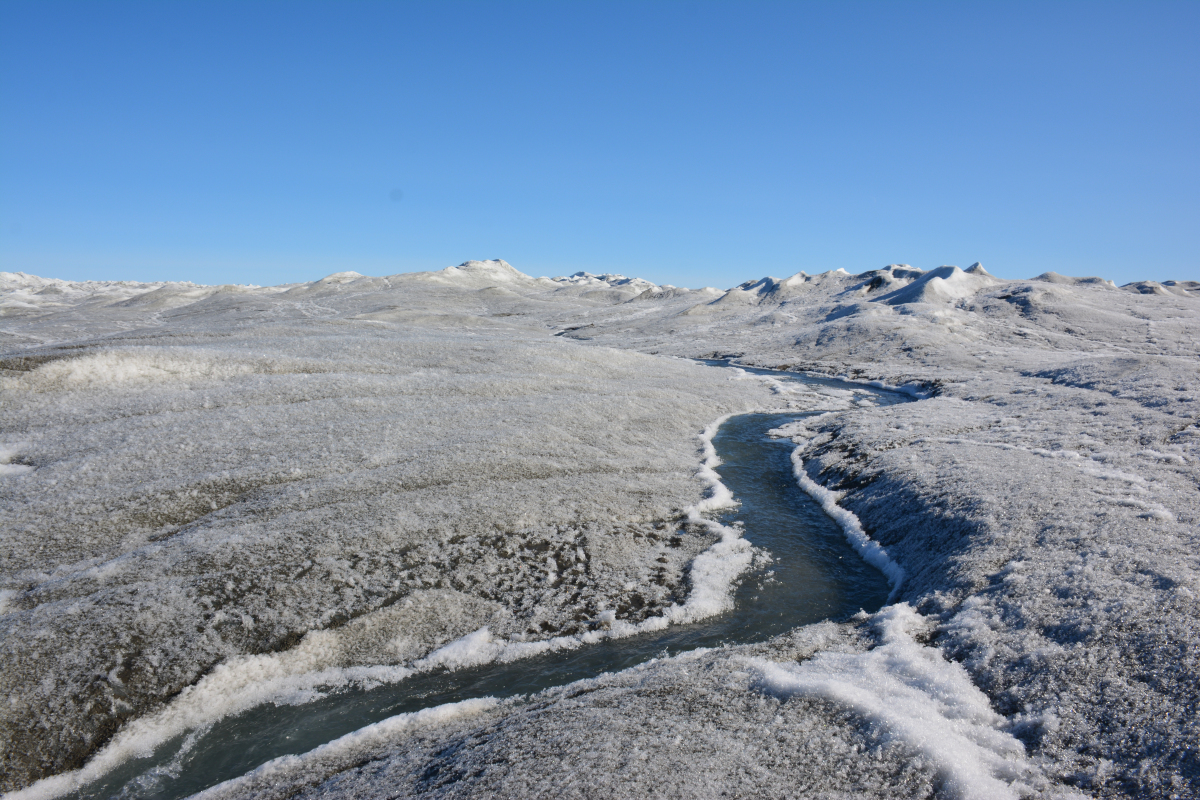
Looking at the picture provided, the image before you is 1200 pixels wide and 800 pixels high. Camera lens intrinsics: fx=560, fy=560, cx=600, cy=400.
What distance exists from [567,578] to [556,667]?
3.11m

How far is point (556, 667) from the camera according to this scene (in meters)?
10.8

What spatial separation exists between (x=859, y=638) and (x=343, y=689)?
958 cm

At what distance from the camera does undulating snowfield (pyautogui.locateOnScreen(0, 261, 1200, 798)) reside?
23.6 ft

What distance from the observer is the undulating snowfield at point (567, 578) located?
718cm

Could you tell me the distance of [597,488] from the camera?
18.8 meters

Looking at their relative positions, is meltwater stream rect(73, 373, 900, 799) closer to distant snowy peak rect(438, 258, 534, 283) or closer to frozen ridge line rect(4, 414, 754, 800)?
frozen ridge line rect(4, 414, 754, 800)

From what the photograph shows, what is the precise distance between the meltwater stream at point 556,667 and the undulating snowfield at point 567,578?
461 millimetres

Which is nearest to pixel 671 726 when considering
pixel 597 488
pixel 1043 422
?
pixel 597 488

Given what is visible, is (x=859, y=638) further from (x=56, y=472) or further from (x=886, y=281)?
(x=886, y=281)

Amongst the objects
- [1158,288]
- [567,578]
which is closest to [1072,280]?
[1158,288]

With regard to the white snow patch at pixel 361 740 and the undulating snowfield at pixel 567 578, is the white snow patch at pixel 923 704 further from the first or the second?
the white snow patch at pixel 361 740

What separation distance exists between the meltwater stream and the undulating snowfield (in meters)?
0.46

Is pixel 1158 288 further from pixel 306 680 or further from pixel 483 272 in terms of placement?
pixel 483 272

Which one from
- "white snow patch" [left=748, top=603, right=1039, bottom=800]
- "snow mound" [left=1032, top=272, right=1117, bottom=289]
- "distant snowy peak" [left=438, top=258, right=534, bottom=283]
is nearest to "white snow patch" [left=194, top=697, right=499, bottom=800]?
"white snow patch" [left=748, top=603, right=1039, bottom=800]
